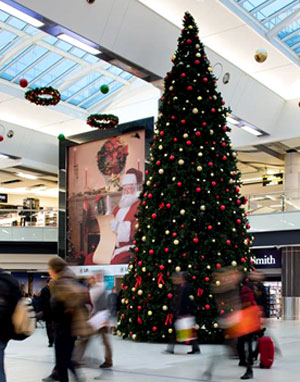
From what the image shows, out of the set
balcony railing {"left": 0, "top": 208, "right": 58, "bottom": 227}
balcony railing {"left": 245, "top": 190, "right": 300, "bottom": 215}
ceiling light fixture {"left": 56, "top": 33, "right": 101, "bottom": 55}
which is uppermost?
ceiling light fixture {"left": 56, "top": 33, "right": 101, "bottom": 55}

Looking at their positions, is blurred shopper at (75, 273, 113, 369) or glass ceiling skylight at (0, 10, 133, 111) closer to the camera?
blurred shopper at (75, 273, 113, 369)

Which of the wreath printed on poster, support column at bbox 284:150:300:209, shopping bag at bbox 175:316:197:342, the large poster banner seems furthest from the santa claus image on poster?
shopping bag at bbox 175:316:197:342

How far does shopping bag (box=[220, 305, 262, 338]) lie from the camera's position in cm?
759

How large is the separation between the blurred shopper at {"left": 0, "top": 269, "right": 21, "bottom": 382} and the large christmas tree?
23.5ft

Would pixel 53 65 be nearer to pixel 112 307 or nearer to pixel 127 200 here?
pixel 127 200

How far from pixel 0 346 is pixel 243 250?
822cm

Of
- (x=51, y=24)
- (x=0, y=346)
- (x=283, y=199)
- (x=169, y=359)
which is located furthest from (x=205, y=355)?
(x=283, y=199)

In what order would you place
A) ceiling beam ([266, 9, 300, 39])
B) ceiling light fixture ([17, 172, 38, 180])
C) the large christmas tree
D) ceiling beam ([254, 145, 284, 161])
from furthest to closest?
1. ceiling light fixture ([17, 172, 38, 180])
2. ceiling beam ([254, 145, 284, 161])
3. ceiling beam ([266, 9, 300, 39])
4. the large christmas tree

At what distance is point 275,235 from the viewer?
74.7 feet

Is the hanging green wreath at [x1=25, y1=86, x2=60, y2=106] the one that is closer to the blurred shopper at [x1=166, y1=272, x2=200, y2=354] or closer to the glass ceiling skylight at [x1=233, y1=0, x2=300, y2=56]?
the glass ceiling skylight at [x1=233, y1=0, x2=300, y2=56]

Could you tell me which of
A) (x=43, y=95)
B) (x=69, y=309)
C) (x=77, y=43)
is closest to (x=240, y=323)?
(x=69, y=309)

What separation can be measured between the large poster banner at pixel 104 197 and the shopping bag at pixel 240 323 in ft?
48.0

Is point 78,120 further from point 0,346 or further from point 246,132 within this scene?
point 0,346

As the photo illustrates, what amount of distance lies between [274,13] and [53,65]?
909 cm
